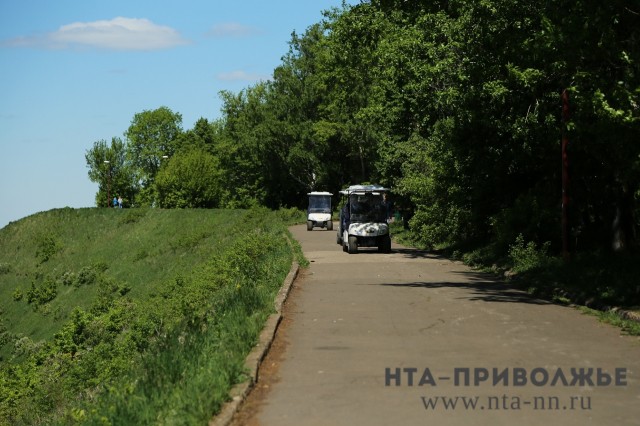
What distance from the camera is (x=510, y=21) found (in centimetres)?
2188

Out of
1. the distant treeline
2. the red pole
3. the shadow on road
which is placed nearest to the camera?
the distant treeline

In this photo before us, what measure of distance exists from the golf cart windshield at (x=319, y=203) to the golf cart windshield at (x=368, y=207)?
24.8m

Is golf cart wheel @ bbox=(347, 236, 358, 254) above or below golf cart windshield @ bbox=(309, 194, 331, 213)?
below

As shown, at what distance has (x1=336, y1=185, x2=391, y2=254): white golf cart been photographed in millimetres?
36406

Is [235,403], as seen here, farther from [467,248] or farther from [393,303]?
[467,248]

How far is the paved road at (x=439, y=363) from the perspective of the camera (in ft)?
28.1

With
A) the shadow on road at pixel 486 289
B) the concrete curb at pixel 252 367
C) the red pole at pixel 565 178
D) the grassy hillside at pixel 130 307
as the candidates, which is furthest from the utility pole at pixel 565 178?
the concrete curb at pixel 252 367

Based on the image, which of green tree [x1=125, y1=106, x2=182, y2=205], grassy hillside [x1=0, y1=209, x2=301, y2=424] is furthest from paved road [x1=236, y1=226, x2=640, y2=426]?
green tree [x1=125, y1=106, x2=182, y2=205]

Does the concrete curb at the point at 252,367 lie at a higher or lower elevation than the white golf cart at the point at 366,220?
lower

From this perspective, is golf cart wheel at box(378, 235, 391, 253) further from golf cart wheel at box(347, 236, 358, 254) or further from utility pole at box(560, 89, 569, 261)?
utility pole at box(560, 89, 569, 261)

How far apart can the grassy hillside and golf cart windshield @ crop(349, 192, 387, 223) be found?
2.96 meters

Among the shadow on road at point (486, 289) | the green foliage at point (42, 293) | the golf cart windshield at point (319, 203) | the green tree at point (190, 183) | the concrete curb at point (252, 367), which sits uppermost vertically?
the green tree at point (190, 183)

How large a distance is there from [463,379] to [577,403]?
145 cm

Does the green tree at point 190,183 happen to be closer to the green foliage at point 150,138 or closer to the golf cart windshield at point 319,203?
the green foliage at point 150,138
